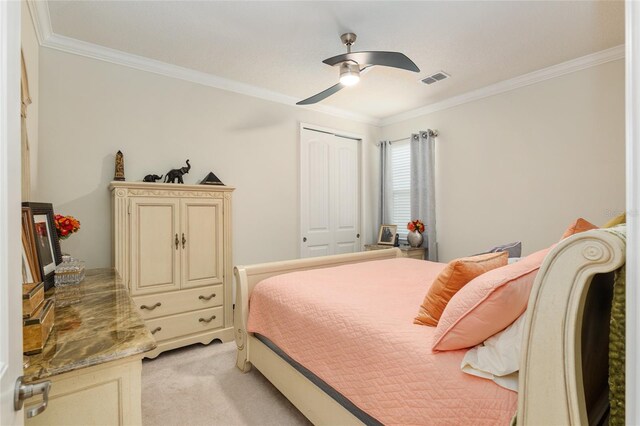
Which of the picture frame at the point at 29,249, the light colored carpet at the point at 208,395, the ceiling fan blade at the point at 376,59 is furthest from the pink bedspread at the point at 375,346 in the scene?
the ceiling fan blade at the point at 376,59

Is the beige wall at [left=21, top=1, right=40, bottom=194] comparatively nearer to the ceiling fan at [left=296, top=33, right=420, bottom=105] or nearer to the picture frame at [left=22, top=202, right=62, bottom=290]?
the picture frame at [left=22, top=202, right=62, bottom=290]

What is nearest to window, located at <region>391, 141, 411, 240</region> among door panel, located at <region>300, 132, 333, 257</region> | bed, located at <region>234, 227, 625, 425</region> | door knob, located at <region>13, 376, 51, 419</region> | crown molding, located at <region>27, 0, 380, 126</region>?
door panel, located at <region>300, 132, 333, 257</region>

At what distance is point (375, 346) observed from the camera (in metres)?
1.42

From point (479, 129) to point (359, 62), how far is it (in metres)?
2.12

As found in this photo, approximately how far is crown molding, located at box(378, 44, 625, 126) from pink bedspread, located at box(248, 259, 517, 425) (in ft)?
7.87

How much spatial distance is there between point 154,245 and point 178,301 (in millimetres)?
545

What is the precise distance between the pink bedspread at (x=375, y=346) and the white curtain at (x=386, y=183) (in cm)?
235

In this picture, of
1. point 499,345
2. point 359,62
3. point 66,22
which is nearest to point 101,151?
point 66,22

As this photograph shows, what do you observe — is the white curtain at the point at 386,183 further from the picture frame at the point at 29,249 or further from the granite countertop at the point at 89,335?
the picture frame at the point at 29,249

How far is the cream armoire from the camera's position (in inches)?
106

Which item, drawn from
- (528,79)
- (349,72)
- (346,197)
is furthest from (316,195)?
(528,79)

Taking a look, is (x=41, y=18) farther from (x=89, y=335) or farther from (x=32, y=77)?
(x=89, y=335)

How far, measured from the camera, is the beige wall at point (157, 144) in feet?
8.89

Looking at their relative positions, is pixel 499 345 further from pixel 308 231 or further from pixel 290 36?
pixel 308 231
